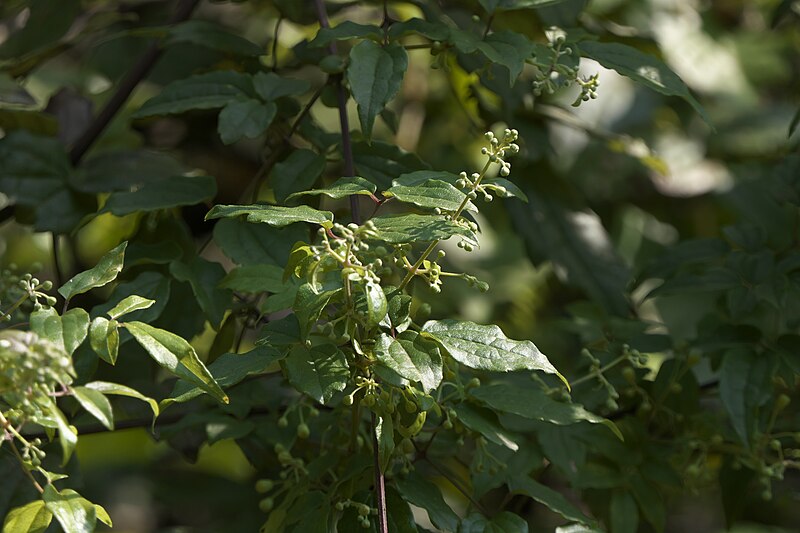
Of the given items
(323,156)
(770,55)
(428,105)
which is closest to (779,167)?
(323,156)

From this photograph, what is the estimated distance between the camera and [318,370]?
71cm

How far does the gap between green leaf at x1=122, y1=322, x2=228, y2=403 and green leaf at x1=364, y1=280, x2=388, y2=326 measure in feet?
0.40

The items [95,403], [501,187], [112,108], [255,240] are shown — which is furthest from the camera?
[112,108]

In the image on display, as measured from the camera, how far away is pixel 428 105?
203cm

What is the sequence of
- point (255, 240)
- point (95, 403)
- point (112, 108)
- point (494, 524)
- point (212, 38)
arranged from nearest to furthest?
point (95, 403)
point (494, 524)
point (255, 240)
point (212, 38)
point (112, 108)

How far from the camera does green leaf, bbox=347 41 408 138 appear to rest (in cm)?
81

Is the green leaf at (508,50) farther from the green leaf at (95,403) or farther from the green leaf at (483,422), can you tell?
the green leaf at (95,403)

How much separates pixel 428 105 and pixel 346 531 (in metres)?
1.39

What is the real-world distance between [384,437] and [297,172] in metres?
0.34

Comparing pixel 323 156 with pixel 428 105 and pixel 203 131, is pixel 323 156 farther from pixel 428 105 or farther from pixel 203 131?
pixel 428 105

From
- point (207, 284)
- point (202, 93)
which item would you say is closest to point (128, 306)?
point (207, 284)

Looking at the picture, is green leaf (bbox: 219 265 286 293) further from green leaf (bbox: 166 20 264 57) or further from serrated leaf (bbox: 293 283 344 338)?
green leaf (bbox: 166 20 264 57)

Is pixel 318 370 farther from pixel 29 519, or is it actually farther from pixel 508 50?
pixel 508 50

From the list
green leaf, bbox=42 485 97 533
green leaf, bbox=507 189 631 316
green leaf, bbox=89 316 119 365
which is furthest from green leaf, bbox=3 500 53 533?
green leaf, bbox=507 189 631 316
